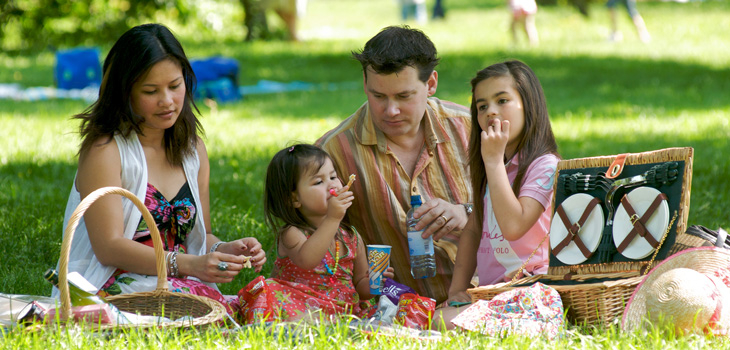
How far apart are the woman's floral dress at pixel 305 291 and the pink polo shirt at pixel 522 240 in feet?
2.04

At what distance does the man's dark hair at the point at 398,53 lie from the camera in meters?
4.08

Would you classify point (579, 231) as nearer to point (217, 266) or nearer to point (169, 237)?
point (217, 266)

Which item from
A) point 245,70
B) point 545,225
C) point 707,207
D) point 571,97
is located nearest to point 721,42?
point 571,97

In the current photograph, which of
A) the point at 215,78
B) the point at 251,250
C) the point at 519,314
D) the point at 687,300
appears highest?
the point at 215,78

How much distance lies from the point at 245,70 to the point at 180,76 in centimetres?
1174

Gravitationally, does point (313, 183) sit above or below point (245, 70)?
below

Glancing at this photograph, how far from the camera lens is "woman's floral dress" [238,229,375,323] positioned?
3.67 m

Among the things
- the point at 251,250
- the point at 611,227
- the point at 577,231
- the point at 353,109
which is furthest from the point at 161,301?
the point at 353,109

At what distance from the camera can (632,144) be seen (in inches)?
319

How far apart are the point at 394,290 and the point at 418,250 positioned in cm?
24

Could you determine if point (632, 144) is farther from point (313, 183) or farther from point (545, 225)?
point (313, 183)

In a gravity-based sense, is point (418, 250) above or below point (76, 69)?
below

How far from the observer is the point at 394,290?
13.5 ft

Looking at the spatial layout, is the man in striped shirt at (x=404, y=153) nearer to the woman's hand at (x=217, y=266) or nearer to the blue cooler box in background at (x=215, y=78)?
the woman's hand at (x=217, y=266)
